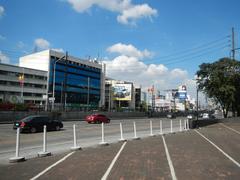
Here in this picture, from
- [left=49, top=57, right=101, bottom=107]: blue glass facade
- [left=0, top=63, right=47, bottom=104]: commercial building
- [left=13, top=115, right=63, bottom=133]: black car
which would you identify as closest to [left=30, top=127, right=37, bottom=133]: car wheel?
[left=13, top=115, right=63, bottom=133]: black car

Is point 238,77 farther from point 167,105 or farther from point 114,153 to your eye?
point 167,105

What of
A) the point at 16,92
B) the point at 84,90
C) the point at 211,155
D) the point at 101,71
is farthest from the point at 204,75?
the point at 101,71

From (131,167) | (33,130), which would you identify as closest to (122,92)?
(33,130)

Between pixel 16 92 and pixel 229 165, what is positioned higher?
pixel 16 92

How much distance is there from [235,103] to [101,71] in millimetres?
93724

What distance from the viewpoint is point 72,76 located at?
123000mm

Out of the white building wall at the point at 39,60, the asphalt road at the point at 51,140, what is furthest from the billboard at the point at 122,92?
the asphalt road at the point at 51,140

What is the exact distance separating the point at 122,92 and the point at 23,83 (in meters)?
45.3

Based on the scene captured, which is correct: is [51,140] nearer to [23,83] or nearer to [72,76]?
[23,83]

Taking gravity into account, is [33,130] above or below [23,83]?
below

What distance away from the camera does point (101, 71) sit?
141m

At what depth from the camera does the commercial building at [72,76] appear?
360 feet

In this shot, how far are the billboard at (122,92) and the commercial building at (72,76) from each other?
31.8ft

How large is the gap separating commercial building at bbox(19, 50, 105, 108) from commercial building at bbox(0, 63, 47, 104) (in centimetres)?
300
